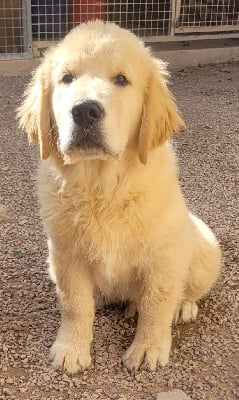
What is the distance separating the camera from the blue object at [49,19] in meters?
6.95

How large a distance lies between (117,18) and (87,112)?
524cm

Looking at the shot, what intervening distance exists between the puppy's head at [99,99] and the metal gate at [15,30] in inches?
176

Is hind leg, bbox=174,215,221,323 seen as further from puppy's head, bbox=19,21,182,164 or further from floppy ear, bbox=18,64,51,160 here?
floppy ear, bbox=18,64,51,160

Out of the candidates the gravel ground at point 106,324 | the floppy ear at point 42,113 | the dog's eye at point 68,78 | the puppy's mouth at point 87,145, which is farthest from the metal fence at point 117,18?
the puppy's mouth at point 87,145

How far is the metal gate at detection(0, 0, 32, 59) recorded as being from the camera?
6988 millimetres

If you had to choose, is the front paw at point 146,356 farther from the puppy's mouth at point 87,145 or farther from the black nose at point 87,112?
the black nose at point 87,112

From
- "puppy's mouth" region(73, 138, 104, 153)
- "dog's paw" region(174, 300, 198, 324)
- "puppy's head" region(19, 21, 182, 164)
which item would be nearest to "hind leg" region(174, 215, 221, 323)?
"dog's paw" region(174, 300, 198, 324)

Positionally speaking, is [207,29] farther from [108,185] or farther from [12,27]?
[108,185]

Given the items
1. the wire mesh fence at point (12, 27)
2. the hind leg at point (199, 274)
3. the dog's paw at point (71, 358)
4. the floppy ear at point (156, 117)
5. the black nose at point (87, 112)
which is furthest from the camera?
the wire mesh fence at point (12, 27)

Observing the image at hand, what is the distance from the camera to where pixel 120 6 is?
283 inches

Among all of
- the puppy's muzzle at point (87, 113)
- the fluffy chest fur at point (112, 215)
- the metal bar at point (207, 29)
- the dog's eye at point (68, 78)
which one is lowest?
the fluffy chest fur at point (112, 215)

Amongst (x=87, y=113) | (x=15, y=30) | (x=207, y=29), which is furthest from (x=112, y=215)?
(x=207, y=29)

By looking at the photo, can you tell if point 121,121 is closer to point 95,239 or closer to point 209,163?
point 95,239

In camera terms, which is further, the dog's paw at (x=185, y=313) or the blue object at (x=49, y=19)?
the blue object at (x=49, y=19)
